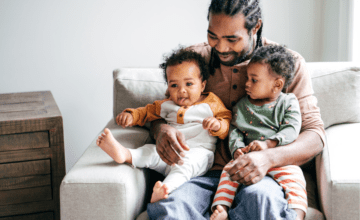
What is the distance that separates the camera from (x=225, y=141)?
1.47m

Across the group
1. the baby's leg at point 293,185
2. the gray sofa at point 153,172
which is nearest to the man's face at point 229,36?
the gray sofa at point 153,172

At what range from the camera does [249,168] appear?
117cm

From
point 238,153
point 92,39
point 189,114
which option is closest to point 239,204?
point 238,153

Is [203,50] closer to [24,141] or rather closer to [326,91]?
[326,91]

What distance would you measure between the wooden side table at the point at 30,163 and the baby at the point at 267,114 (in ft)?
2.52

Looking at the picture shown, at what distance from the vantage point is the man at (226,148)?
3.69 feet

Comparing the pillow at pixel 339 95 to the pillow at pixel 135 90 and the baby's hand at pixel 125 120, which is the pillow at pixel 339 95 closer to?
the pillow at pixel 135 90

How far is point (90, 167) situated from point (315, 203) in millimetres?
819

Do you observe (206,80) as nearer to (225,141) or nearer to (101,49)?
(225,141)

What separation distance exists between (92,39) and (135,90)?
2.17ft

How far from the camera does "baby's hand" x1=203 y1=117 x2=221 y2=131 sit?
1.31 meters

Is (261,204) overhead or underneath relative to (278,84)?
underneath

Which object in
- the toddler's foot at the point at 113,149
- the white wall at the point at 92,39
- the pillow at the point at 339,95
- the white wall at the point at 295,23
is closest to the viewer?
the toddler's foot at the point at 113,149

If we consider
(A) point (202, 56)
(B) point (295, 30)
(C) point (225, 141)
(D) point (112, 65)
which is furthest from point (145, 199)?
(B) point (295, 30)
